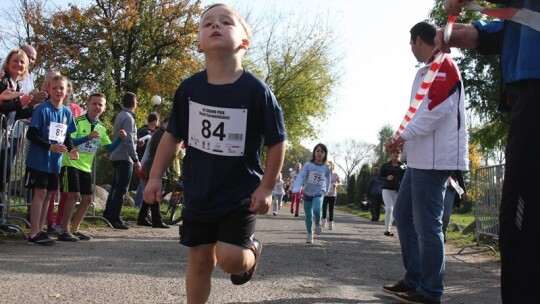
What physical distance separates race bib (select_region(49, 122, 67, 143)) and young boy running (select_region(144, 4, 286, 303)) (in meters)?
3.65

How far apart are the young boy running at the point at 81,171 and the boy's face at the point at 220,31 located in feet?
13.9

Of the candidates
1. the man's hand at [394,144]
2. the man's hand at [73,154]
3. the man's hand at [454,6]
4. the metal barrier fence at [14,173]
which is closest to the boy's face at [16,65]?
the metal barrier fence at [14,173]

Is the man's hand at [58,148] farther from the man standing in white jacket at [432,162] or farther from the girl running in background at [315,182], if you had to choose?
the girl running in background at [315,182]

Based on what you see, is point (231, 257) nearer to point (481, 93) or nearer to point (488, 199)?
point (488, 199)

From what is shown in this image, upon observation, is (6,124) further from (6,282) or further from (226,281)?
(226,281)

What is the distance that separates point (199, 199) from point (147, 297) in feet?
4.23

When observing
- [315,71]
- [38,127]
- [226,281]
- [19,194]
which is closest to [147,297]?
[226,281]

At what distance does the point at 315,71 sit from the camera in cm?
3759

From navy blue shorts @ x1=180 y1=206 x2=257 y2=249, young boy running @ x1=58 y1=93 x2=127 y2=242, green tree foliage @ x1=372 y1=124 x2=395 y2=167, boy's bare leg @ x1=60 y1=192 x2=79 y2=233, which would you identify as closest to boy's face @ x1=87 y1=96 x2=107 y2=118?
young boy running @ x1=58 y1=93 x2=127 y2=242

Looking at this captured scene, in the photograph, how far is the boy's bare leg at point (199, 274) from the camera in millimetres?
3375

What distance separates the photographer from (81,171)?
753 cm

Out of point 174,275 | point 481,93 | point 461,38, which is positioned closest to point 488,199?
point 174,275

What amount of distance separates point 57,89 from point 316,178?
490 cm

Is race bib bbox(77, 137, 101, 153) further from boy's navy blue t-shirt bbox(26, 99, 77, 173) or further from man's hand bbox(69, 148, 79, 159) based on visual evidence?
man's hand bbox(69, 148, 79, 159)
